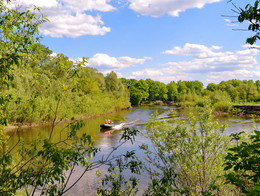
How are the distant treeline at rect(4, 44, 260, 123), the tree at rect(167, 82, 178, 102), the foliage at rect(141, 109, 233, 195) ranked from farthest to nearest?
the tree at rect(167, 82, 178, 102) → the foliage at rect(141, 109, 233, 195) → the distant treeline at rect(4, 44, 260, 123)

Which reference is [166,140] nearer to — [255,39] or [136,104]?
[255,39]

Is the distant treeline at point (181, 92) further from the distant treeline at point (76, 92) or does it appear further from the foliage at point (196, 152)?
the foliage at point (196, 152)

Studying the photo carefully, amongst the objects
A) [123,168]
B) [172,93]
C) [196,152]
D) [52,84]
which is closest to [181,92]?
[172,93]

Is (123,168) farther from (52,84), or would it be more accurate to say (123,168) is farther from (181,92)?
(181,92)

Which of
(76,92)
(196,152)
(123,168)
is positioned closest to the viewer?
(123,168)

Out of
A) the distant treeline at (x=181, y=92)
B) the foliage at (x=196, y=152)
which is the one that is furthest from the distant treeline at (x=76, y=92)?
the foliage at (x=196, y=152)

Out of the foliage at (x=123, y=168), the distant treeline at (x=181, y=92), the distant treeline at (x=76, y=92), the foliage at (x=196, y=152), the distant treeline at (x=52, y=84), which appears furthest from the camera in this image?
the distant treeline at (x=181, y=92)

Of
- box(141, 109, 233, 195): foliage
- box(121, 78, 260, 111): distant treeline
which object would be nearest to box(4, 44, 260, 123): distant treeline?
box(121, 78, 260, 111): distant treeline

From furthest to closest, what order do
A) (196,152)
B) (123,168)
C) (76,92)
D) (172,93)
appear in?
1. (172,93)
2. (196,152)
3. (76,92)
4. (123,168)

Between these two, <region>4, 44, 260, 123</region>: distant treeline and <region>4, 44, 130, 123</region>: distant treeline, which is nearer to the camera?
<region>4, 44, 130, 123</region>: distant treeline

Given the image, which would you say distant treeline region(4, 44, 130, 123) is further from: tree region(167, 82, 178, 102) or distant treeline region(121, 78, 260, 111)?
tree region(167, 82, 178, 102)

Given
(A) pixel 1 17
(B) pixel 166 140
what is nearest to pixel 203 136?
(B) pixel 166 140

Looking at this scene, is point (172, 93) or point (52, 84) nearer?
point (52, 84)

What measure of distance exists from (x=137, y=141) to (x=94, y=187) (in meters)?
8.32
